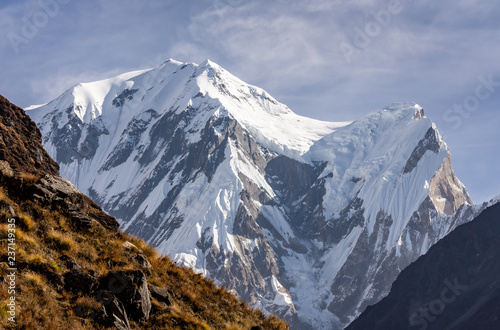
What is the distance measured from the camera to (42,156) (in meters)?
37.5

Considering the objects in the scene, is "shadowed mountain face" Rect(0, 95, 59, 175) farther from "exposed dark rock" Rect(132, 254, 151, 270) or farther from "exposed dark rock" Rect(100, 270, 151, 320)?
"exposed dark rock" Rect(100, 270, 151, 320)

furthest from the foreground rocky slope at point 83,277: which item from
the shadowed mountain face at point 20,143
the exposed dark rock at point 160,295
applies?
the shadowed mountain face at point 20,143

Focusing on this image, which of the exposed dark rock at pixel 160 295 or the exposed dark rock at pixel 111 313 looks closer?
the exposed dark rock at pixel 111 313

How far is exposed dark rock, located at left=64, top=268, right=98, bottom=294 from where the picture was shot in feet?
68.8

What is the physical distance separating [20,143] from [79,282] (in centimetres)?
1689

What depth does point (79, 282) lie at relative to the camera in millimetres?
21125

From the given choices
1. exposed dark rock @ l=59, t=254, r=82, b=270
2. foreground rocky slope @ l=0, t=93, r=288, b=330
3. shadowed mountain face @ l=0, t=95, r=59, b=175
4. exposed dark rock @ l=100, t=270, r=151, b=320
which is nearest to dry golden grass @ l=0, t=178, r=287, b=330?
foreground rocky slope @ l=0, t=93, r=288, b=330

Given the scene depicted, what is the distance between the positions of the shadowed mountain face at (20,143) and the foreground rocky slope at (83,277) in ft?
24.5

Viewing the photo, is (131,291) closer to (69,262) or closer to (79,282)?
(79,282)

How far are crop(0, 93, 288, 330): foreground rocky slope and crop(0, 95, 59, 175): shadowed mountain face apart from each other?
7476 millimetres

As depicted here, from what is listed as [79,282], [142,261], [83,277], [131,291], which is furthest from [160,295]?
[79,282]

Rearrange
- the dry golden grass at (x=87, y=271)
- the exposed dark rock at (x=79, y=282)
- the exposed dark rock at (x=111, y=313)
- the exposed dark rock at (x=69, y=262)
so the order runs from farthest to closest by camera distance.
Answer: the exposed dark rock at (x=69, y=262)
the exposed dark rock at (x=79, y=282)
the exposed dark rock at (x=111, y=313)
the dry golden grass at (x=87, y=271)

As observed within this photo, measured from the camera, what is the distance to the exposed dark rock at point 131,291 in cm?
2155

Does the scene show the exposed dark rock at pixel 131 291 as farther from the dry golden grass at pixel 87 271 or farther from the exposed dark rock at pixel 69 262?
the exposed dark rock at pixel 69 262
